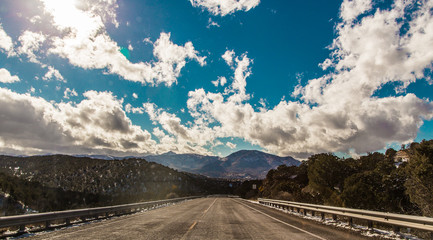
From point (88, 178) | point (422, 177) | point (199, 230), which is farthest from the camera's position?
point (88, 178)

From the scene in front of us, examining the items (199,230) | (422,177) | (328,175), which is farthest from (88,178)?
(422,177)

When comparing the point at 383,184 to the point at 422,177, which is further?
the point at 383,184

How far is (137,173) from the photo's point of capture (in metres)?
91.7

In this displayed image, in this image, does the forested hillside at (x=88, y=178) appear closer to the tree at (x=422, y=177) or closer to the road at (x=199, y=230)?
the tree at (x=422, y=177)

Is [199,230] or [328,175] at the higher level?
[328,175]

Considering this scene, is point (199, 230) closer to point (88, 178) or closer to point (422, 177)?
point (422, 177)

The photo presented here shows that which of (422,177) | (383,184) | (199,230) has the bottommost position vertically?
(199,230)

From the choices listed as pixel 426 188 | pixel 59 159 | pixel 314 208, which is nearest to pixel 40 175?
pixel 59 159

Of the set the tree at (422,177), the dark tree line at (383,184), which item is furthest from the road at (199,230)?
the tree at (422,177)

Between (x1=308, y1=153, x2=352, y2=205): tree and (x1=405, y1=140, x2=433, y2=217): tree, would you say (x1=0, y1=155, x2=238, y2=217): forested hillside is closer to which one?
(x1=308, y1=153, x2=352, y2=205): tree

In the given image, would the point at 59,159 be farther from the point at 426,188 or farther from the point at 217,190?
the point at 426,188

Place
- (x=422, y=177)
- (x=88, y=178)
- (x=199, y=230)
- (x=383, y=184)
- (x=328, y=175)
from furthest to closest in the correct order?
(x=88, y=178) → (x=328, y=175) → (x=383, y=184) → (x=422, y=177) → (x=199, y=230)

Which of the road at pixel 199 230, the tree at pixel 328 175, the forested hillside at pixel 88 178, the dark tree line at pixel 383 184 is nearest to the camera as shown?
the road at pixel 199 230

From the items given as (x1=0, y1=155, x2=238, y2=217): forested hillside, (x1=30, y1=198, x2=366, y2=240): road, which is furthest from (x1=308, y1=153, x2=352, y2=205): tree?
(x1=0, y1=155, x2=238, y2=217): forested hillside
